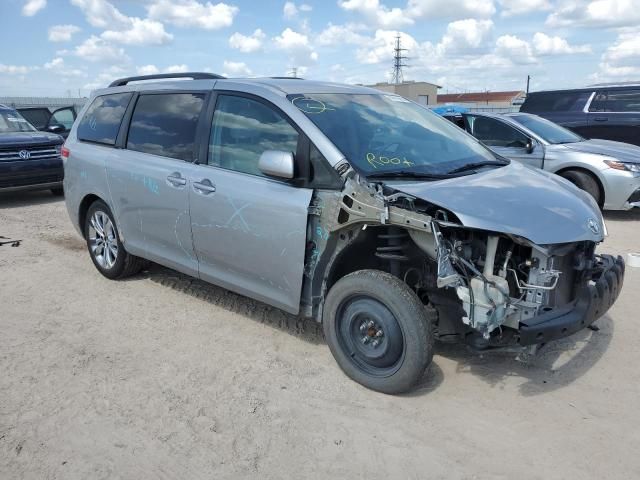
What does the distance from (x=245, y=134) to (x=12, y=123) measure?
8743mm

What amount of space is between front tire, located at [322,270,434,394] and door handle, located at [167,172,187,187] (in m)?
1.59

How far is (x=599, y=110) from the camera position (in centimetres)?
1112

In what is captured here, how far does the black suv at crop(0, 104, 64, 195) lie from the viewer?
387 inches

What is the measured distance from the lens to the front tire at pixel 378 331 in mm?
3336

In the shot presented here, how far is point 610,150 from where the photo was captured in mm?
8508

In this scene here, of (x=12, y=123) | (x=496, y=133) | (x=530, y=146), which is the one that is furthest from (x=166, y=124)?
(x=12, y=123)

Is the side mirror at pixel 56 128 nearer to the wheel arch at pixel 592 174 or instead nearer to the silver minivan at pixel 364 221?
the silver minivan at pixel 364 221

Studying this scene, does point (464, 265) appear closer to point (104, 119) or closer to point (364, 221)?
point (364, 221)

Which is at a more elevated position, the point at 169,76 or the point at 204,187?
the point at 169,76

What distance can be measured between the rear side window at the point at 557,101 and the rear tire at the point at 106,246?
9.20m

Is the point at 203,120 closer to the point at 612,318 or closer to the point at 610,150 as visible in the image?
the point at 612,318

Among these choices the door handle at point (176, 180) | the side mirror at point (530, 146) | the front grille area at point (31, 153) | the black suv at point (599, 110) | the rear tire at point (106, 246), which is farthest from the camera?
the black suv at point (599, 110)

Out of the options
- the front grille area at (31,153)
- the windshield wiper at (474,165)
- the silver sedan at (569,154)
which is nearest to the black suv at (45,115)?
the front grille area at (31,153)

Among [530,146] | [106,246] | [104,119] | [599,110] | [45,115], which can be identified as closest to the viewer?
[104,119]
